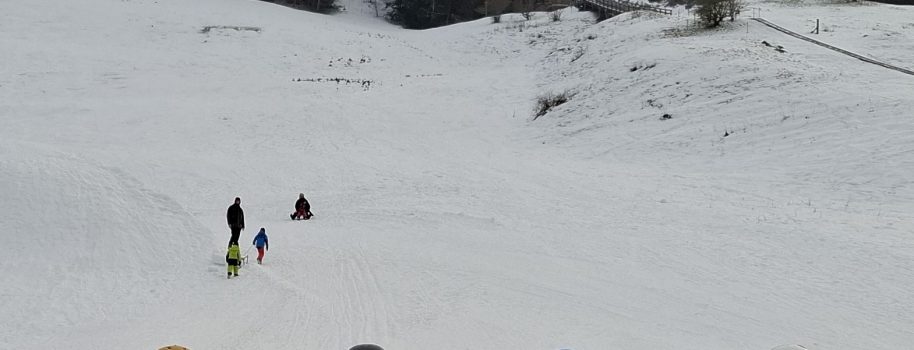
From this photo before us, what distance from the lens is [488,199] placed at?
59.1 ft

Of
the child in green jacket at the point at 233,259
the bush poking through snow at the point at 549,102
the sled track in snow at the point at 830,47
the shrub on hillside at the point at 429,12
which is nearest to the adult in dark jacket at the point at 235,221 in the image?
the child in green jacket at the point at 233,259

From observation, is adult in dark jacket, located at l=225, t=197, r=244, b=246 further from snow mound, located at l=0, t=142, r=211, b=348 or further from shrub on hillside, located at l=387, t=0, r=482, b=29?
shrub on hillside, located at l=387, t=0, r=482, b=29

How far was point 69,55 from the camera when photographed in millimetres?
37219

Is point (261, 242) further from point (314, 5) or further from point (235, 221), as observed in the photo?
point (314, 5)

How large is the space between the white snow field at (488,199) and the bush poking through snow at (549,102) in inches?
37.7

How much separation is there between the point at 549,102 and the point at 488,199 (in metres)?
12.2

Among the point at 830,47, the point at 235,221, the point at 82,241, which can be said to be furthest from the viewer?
the point at 830,47

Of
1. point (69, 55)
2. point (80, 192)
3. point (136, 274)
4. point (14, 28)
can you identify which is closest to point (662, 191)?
point (136, 274)

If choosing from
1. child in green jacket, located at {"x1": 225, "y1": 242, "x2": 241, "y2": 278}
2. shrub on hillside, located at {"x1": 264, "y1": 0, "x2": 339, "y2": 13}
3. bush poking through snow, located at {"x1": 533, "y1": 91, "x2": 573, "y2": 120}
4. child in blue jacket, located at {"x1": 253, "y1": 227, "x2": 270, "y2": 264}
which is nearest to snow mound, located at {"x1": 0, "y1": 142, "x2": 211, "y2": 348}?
child in green jacket, located at {"x1": 225, "y1": 242, "x2": 241, "y2": 278}

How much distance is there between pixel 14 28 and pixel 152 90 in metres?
13.9

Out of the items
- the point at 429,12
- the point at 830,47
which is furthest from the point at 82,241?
the point at 429,12

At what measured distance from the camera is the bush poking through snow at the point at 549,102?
28.3 m

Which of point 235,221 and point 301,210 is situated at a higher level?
point 235,221

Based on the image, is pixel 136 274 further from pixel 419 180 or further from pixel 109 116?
pixel 109 116
